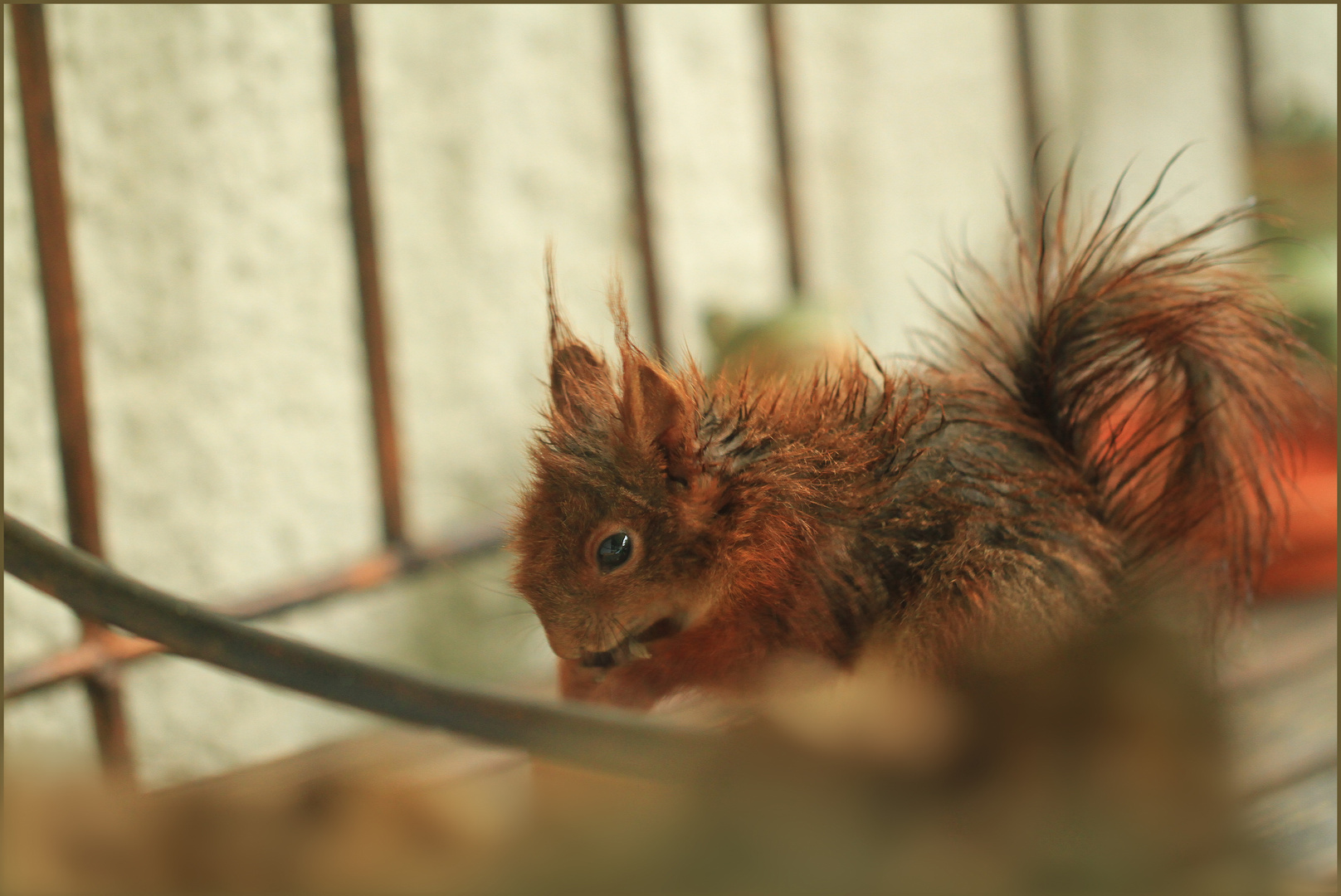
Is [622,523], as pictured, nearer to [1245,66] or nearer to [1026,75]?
[1026,75]

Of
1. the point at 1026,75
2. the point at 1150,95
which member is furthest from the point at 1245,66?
the point at 1026,75

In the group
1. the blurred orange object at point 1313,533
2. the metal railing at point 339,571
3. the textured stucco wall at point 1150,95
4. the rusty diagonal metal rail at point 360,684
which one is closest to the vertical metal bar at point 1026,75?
the metal railing at point 339,571

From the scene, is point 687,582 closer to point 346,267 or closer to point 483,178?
point 346,267

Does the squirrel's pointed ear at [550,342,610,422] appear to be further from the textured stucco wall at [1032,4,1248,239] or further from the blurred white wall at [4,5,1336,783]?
the textured stucco wall at [1032,4,1248,239]

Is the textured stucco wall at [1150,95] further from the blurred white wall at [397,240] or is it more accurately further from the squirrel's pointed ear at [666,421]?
the squirrel's pointed ear at [666,421]

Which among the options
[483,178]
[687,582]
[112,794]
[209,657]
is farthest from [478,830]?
[483,178]

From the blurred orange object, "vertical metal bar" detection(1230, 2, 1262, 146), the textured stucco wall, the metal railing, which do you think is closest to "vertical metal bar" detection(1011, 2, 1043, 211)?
the metal railing
